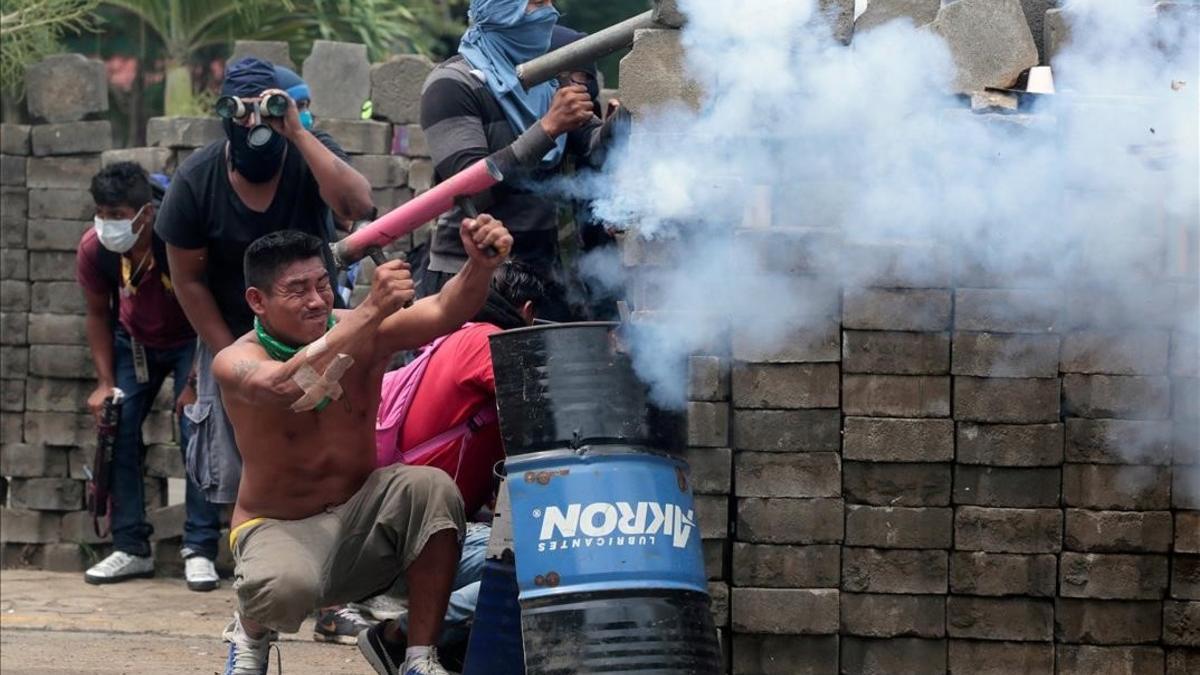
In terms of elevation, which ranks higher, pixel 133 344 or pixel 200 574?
pixel 133 344

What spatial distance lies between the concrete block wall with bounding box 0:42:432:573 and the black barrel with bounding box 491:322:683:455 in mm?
3523

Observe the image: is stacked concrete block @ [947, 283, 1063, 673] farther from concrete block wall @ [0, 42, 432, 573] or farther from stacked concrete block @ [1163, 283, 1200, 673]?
concrete block wall @ [0, 42, 432, 573]

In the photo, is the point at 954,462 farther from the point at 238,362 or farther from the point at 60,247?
the point at 60,247

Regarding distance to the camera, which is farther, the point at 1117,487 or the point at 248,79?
the point at 248,79

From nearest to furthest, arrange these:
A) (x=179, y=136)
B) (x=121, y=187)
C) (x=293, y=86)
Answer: (x=293, y=86)
(x=121, y=187)
(x=179, y=136)

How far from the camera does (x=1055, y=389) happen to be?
16.5ft

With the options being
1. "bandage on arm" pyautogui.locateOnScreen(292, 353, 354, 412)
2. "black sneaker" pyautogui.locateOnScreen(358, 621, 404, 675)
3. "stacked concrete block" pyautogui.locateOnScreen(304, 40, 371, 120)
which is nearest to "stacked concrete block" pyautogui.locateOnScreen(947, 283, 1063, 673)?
"black sneaker" pyautogui.locateOnScreen(358, 621, 404, 675)

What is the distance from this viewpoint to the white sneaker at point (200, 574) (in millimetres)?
7031

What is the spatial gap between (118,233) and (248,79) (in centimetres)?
145

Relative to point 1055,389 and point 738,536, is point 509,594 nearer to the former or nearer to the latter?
point 738,536

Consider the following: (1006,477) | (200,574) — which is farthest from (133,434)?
(1006,477)

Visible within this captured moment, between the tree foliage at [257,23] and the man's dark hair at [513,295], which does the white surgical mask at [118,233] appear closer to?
the man's dark hair at [513,295]

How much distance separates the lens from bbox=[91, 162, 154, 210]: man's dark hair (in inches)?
273

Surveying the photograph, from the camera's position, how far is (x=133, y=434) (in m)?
7.31
